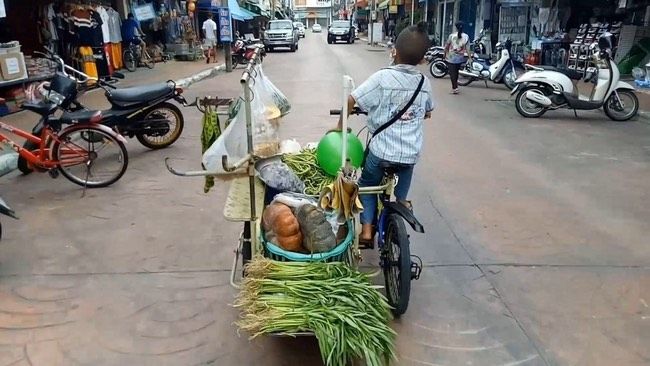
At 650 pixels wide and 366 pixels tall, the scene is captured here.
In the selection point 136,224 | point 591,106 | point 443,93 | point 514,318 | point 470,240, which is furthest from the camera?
point 443,93

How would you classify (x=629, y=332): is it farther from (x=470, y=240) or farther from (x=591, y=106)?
(x=591, y=106)

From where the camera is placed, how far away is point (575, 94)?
33.2 feet

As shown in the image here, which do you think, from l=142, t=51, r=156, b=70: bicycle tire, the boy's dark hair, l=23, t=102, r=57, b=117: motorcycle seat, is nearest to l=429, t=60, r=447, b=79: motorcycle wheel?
l=142, t=51, r=156, b=70: bicycle tire

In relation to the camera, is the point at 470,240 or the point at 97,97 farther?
the point at 97,97

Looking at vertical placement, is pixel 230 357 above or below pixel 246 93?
below

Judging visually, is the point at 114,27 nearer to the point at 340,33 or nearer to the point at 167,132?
the point at 167,132

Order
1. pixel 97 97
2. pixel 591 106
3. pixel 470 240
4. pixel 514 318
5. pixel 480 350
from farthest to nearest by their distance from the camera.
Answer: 1. pixel 97 97
2. pixel 591 106
3. pixel 470 240
4. pixel 514 318
5. pixel 480 350

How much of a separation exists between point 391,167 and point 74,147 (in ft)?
13.1

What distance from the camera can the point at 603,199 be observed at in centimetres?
565

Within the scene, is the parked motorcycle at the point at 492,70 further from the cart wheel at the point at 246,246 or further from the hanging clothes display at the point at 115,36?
the cart wheel at the point at 246,246

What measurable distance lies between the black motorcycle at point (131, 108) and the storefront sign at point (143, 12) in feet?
35.9

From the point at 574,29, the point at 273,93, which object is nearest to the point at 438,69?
the point at 574,29

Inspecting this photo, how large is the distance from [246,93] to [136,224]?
255 centimetres

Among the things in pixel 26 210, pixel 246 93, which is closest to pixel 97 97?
pixel 26 210
